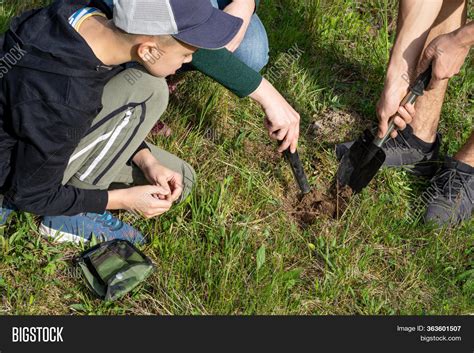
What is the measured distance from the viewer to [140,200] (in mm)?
2670

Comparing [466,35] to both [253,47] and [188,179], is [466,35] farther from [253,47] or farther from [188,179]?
[188,179]

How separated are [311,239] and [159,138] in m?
0.85

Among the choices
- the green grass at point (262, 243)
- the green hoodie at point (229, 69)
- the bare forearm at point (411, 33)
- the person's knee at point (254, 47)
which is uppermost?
the bare forearm at point (411, 33)

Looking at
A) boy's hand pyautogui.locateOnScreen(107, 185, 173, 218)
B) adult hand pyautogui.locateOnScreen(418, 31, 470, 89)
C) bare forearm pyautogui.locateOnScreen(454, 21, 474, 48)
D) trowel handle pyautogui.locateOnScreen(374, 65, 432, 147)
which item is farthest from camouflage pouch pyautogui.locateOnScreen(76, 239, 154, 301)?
bare forearm pyautogui.locateOnScreen(454, 21, 474, 48)

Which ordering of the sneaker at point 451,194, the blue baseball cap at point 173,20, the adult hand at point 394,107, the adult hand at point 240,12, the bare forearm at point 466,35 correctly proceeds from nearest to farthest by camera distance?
the blue baseball cap at point 173,20 < the bare forearm at point 466,35 < the adult hand at point 240,12 < the adult hand at point 394,107 < the sneaker at point 451,194

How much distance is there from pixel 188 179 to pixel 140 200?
1.21 feet

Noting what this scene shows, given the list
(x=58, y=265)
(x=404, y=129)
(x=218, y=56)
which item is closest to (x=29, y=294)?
(x=58, y=265)

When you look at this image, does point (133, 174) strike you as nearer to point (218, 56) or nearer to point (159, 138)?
point (159, 138)

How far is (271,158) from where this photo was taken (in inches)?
129

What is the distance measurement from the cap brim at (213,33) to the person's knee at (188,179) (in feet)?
2.66

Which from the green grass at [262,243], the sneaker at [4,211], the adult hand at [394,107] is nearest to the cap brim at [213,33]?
the green grass at [262,243]

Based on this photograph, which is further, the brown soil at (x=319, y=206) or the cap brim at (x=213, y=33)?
the brown soil at (x=319, y=206)

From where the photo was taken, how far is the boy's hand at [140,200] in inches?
105

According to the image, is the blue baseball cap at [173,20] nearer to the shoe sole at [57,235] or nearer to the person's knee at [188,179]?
the person's knee at [188,179]
